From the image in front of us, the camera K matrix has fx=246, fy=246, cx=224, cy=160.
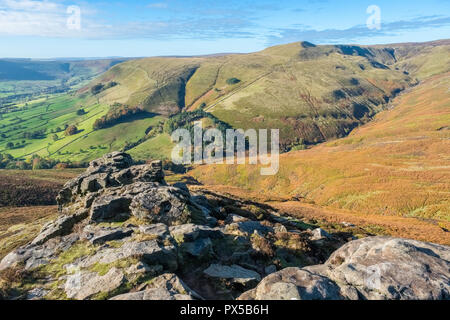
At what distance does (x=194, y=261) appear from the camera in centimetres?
1742

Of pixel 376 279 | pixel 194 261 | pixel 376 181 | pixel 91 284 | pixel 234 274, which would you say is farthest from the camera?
pixel 376 181

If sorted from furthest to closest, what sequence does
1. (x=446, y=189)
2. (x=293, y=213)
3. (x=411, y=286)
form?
(x=446, y=189) < (x=293, y=213) < (x=411, y=286)

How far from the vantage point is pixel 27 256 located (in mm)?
17812

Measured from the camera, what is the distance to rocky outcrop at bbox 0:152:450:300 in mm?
12328

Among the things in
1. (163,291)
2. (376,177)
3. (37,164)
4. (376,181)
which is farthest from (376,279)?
(37,164)

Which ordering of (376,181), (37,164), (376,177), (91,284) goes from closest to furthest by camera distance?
(91,284)
(376,181)
(376,177)
(37,164)

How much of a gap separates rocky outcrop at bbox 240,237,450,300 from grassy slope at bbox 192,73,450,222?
52934 millimetres

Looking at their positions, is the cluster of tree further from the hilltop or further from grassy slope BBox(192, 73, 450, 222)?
grassy slope BBox(192, 73, 450, 222)

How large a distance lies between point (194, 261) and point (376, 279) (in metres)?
11.1

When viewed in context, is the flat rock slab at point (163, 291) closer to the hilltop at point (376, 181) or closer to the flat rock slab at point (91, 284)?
the flat rock slab at point (91, 284)

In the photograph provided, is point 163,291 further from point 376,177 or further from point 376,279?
point 376,177
